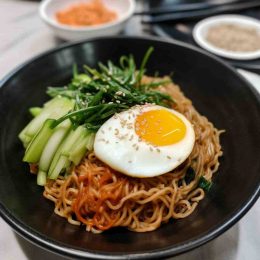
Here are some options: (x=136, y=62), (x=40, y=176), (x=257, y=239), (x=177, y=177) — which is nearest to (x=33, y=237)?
(x=40, y=176)

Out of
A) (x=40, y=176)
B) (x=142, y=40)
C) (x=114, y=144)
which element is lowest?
(x=40, y=176)

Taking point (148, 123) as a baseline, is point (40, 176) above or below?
below

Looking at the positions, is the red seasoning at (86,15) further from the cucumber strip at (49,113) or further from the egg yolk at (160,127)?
the egg yolk at (160,127)

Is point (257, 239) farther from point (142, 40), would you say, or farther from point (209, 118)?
point (142, 40)

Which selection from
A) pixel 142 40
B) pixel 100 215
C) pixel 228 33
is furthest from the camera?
pixel 228 33

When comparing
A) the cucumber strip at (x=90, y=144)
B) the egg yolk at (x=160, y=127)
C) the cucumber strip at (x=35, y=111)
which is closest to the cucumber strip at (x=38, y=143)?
the cucumber strip at (x=90, y=144)

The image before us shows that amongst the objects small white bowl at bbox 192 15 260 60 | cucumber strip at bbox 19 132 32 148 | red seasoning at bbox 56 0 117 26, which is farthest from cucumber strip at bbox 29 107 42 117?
small white bowl at bbox 192 15 260 60

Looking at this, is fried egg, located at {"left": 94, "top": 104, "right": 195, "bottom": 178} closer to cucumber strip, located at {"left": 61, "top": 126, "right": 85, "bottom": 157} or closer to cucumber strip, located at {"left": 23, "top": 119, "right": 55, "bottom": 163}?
cucumber strip, located at {"left": 61, "top": 126, "right": 85, "bottom": 157}

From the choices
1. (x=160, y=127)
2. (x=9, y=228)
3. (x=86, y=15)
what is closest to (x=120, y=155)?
(x=160, y=127)
